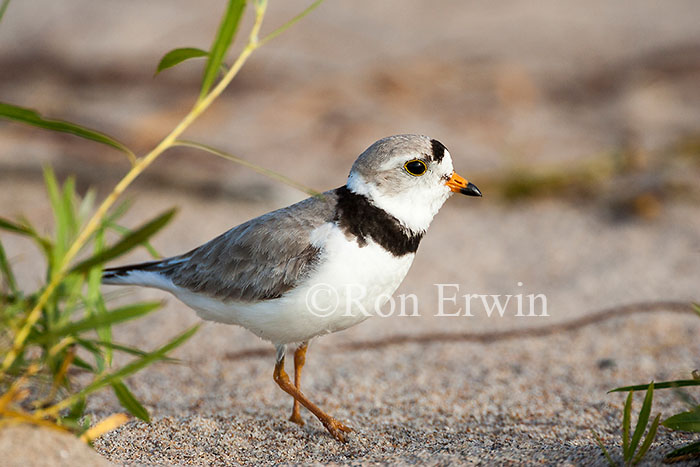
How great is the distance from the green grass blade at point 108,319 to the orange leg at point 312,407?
1.24 meters

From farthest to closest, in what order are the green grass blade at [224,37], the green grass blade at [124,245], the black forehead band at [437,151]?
the black forehead band at [437,151]
the green grass blade at [224,37]
the green grass blade at [124,245]

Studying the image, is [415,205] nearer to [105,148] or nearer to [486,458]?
[486,458]

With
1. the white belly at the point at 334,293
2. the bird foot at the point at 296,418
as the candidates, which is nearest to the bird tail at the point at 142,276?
the white belly at the point at 334,293

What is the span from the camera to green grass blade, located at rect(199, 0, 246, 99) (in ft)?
6.91

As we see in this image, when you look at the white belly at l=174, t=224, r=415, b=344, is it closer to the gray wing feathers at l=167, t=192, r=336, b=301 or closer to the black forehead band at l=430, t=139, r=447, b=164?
the gray wing feathers at l=167, t=192, r=336, b=301

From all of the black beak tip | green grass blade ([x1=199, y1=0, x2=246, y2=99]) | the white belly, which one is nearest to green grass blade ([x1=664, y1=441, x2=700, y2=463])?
the white belly

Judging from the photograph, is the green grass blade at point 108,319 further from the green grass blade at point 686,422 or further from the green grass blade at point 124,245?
the green grass blade at point 686,422

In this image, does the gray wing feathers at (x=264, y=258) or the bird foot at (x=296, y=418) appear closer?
the gray wing feathers at (x=264, y=258)

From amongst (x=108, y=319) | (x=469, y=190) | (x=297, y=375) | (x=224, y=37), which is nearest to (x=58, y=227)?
(x=108, y=319)

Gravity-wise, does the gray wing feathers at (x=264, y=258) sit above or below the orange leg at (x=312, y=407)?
above

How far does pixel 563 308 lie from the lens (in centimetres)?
474

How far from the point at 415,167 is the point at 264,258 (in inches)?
28.0

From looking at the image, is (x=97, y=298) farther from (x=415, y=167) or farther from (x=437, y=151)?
(x=437, y=151)

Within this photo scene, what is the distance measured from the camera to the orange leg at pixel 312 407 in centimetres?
294
